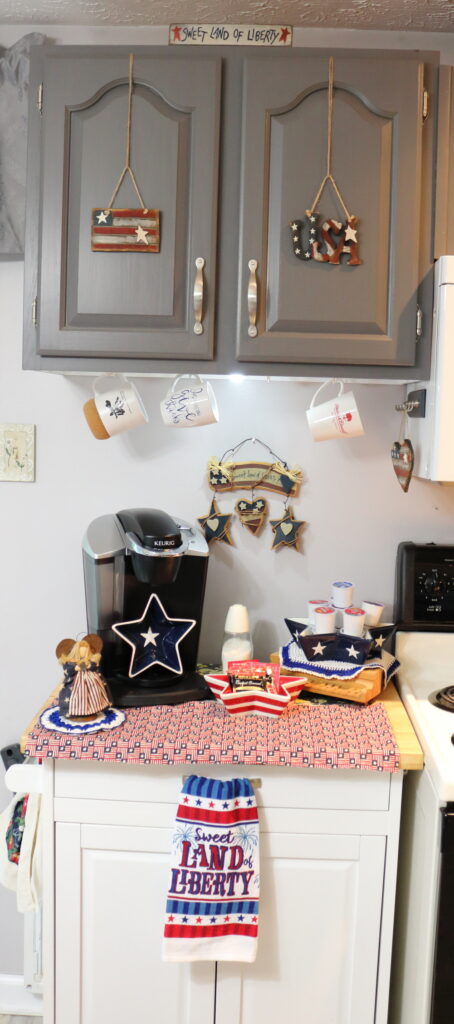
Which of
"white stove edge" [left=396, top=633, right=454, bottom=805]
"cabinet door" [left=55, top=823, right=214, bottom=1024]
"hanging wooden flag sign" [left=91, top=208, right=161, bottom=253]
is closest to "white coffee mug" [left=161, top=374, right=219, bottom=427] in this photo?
"hanging wooden flag sign" [left=91, top=208, right=161, bottom=253]

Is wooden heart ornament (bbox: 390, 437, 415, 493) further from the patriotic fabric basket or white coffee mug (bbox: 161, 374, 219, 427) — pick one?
the patriotic fabric basket

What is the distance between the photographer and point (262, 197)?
167cm

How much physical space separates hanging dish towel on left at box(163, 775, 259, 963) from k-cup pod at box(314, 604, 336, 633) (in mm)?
430

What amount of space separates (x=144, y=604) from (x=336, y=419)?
0.57m

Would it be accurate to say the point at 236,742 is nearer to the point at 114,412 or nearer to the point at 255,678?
the point at 255,678

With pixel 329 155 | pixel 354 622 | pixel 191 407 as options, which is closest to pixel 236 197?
pixel 329 155

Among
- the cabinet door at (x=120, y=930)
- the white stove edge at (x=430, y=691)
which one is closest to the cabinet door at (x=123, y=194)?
the white stove edge at (x=430, y=691)

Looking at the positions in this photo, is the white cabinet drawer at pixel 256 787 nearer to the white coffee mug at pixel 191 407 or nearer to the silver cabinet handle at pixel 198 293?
the white coffee mug at pixel 191 407

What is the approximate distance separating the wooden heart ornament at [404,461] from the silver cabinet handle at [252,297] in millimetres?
433

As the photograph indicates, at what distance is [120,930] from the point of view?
1.64 meters

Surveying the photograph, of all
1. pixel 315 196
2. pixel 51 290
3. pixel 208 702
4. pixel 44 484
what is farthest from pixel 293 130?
pixel 208 702

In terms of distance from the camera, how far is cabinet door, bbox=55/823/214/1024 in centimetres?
162

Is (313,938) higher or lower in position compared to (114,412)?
lower

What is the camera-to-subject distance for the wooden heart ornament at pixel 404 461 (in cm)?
183
